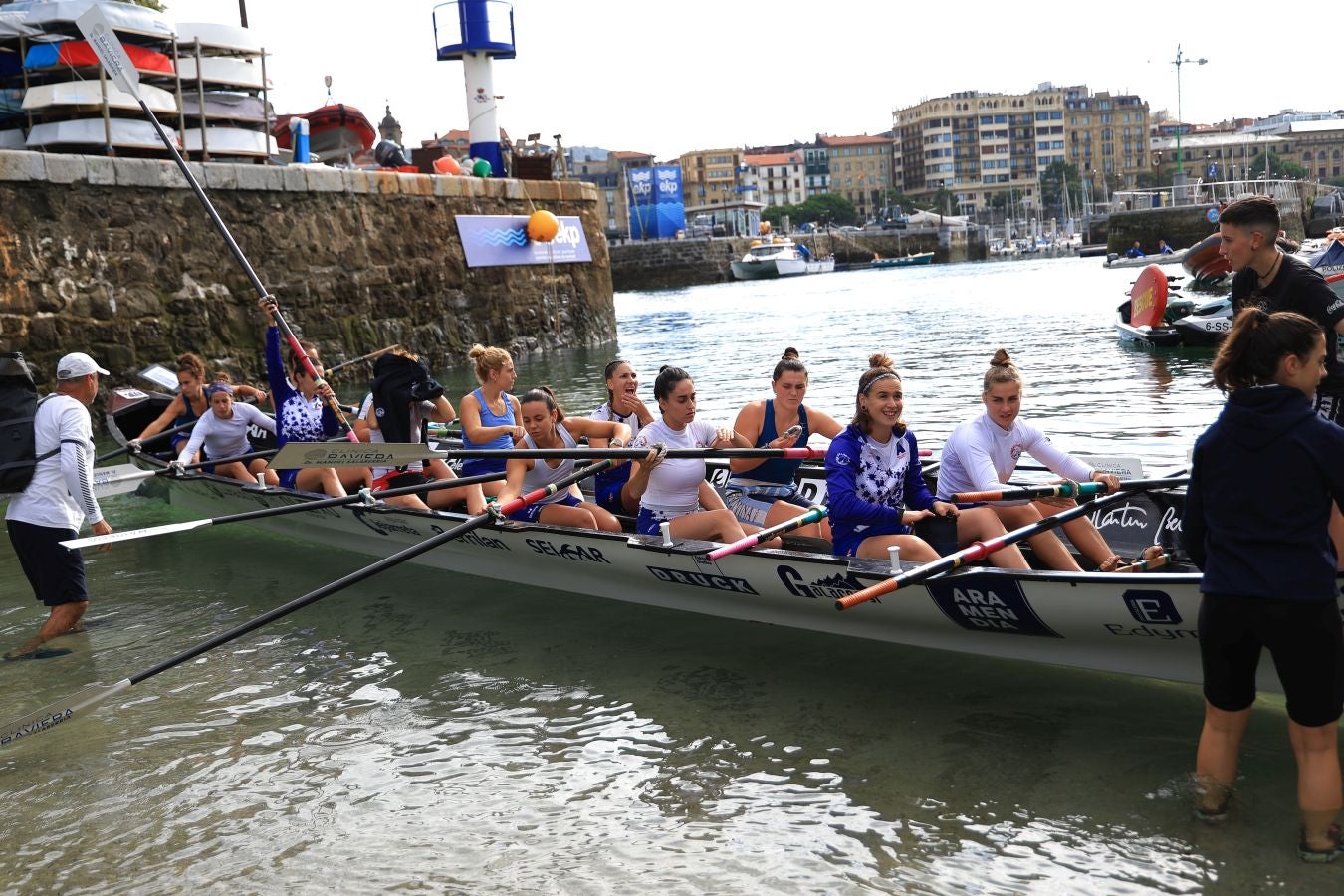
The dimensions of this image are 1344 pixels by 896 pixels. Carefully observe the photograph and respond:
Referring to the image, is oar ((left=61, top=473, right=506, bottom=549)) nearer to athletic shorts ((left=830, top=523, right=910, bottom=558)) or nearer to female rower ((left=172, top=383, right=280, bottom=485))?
athletic shorts ((left=830, top=523, right=910, bottom=558))

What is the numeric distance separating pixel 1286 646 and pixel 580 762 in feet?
9.95

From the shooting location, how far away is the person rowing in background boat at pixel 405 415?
882cm

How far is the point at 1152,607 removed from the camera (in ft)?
15.5

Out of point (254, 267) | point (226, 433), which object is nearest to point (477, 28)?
point (254, 267)

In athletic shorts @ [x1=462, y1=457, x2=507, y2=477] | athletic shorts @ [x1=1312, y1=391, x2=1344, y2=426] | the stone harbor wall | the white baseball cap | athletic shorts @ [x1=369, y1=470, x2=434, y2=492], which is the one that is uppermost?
the stone harbor wall

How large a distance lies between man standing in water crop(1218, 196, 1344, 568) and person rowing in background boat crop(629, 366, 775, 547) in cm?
287

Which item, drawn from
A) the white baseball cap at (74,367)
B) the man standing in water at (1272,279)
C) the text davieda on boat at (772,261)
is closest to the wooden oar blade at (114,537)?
the white baseball cap at (74,367)

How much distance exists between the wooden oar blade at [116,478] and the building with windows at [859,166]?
538 feet

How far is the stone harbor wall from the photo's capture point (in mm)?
16000

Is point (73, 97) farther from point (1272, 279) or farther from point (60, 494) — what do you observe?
point (1272, 279)

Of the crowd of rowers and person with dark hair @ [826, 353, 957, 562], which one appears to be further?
the crowd of rowers

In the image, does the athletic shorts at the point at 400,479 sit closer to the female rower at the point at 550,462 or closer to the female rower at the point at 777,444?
the female rower at the point at 550,462

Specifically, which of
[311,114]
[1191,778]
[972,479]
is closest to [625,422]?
[972,479]

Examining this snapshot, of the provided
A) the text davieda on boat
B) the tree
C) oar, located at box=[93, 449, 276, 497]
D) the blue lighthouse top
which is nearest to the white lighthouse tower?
the blue lighthouse top
